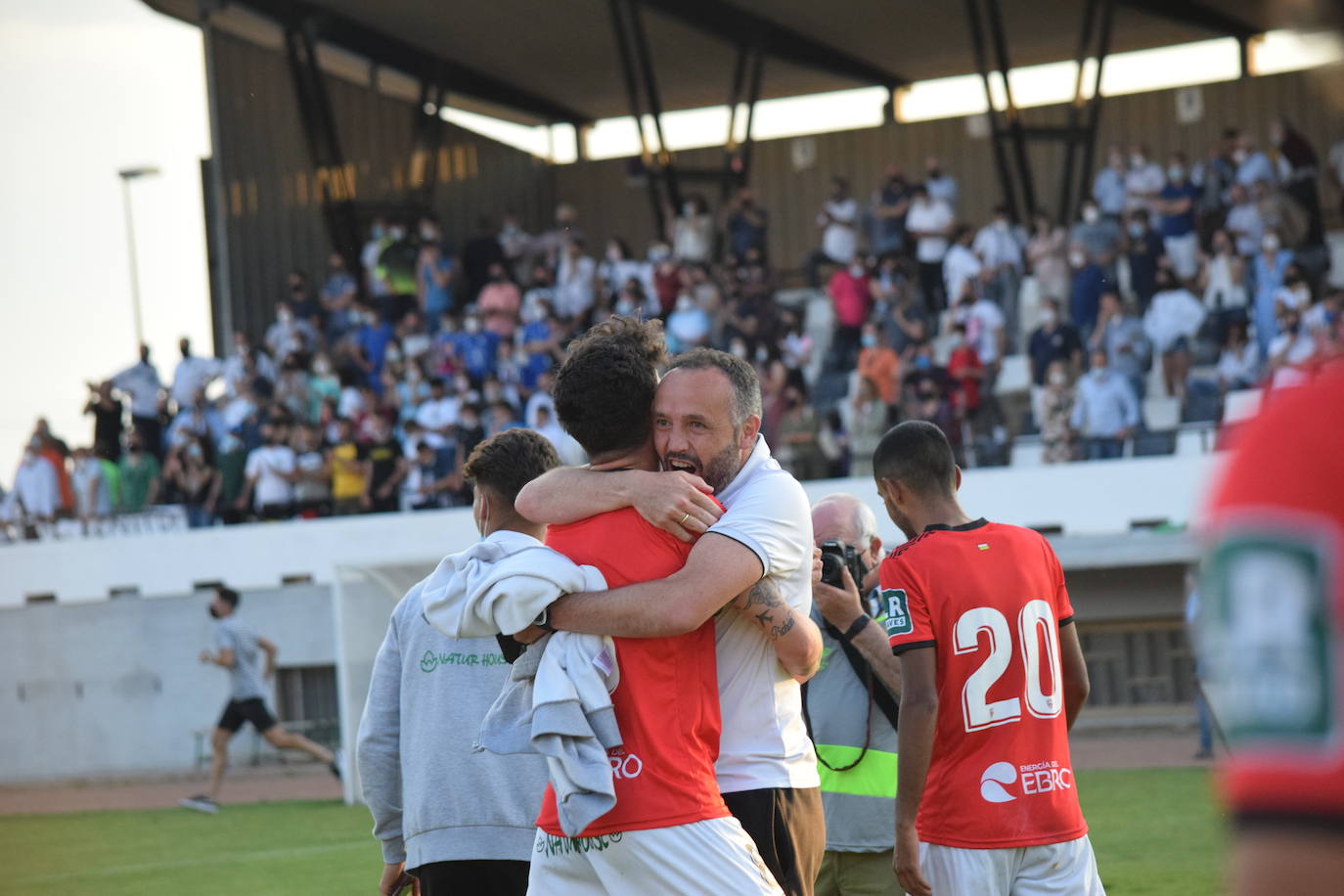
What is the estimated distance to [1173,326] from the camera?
17.5 meters

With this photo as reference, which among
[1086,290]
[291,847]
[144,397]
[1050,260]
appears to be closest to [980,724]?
[291,847]

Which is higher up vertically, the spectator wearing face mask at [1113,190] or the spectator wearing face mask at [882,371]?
the spectator wearing face mask at [1113,190]

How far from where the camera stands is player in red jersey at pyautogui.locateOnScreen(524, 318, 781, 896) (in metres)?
3.03

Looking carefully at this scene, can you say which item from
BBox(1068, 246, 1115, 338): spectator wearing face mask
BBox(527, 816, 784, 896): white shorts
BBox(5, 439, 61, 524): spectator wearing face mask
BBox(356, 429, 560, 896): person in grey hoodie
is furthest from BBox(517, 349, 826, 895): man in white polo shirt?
BBox(5, 439, 61, 524): spectator wearing face mask

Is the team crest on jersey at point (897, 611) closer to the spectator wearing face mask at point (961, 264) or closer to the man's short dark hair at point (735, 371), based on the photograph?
the man's short dark hair at point (735, 371)

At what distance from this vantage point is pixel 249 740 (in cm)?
2006

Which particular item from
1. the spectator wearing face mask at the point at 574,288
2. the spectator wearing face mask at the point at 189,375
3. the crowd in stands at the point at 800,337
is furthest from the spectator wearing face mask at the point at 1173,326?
the spectator wearing face mask at the point at 189,375

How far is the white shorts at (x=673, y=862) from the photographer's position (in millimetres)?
3020

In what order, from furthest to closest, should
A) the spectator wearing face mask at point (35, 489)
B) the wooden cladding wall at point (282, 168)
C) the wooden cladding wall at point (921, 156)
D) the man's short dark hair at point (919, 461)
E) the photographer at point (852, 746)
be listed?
the wooden cladding wall at point (921, 156) → the wooden cladding wall at point (282, 168) → the spectator wearing face mask at point (35, 489) → the photographer at point (852, 746) → the man's short dark hair at point (919, 461)

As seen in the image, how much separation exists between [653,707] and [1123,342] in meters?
14.8

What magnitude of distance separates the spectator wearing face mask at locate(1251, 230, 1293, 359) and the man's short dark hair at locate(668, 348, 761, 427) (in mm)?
14051

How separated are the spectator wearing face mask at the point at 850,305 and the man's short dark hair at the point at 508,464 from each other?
50.6 ft

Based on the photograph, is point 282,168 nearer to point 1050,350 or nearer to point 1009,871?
point 1050,350

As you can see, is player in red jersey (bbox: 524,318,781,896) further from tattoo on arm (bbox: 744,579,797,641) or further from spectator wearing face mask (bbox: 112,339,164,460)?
spectator wearing face mask (bbox: 112,339,164,460)
